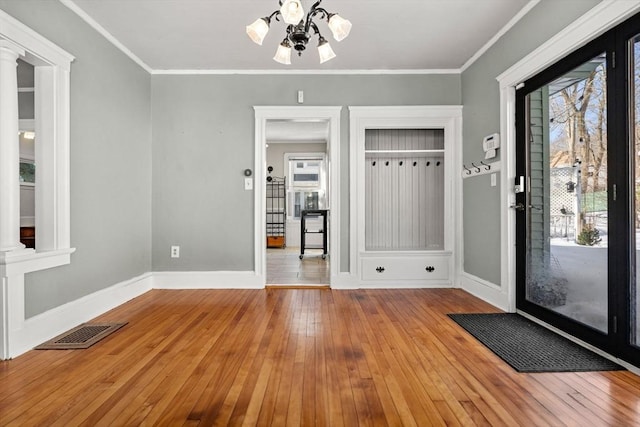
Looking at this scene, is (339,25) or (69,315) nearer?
(339,25)

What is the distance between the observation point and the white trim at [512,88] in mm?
2180

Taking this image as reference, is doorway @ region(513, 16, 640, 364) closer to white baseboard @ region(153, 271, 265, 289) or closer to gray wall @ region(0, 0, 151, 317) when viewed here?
white baseboard @ region(153, 271, 265, 289)

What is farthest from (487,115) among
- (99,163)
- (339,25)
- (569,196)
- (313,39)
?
(99,163)

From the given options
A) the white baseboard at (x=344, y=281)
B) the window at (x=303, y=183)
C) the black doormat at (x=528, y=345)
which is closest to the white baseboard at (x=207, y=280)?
the white baseboard at (x=344, y=281)

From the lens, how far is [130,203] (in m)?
3.57

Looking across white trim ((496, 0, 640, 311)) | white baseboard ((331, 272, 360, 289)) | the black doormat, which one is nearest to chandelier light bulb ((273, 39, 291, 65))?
white trim ((496, 0, 640, 311))

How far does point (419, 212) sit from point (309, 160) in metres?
4.40

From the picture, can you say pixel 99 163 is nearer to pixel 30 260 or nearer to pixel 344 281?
pixel 30 260

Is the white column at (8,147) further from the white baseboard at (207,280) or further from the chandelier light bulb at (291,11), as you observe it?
the white baseboard at (207,280)

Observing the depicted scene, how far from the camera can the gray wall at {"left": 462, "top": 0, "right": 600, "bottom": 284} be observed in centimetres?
262

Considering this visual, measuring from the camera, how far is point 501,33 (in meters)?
3.14

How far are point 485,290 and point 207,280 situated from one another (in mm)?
2950

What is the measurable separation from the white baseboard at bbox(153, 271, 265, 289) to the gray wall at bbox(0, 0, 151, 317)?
0.76 feet

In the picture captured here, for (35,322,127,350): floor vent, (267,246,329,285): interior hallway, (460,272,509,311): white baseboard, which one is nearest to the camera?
(35,322,127,350): floor vent
